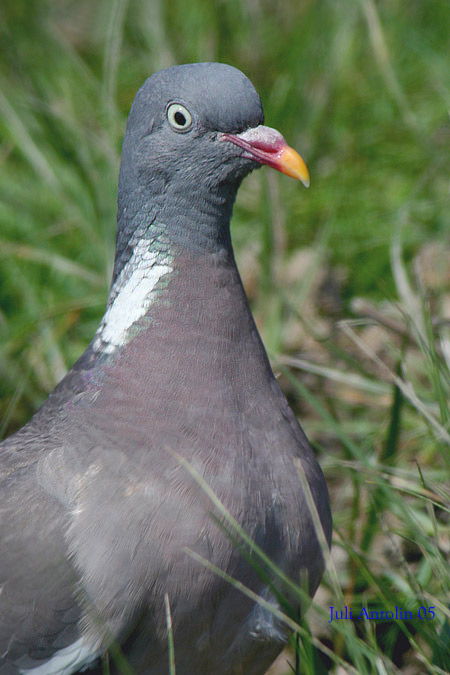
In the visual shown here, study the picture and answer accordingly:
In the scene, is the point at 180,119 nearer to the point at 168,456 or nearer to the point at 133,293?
the point at 133,293

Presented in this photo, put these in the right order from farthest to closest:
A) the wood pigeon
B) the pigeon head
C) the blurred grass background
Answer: the blurred grass background → the pigeon head → the wood pigeon

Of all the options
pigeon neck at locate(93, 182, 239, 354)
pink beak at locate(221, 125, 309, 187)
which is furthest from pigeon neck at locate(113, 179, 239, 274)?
pink beak at locate(221, 125, 309, 187)

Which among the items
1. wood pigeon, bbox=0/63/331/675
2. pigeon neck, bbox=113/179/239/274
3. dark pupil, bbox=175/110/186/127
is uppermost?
dark pupil, bbox=175/110/186/127

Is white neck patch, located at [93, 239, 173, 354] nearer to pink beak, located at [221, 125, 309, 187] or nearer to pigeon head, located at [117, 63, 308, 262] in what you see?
pigeon head, located at [117, 63, 308, 262]

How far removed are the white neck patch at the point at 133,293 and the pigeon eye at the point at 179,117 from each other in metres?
0.30

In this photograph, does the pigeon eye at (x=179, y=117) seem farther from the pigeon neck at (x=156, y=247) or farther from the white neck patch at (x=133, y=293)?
the white neck patch at (x=133, y=293)

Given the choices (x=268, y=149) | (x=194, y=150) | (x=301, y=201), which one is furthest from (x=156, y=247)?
(x=301, y=201)

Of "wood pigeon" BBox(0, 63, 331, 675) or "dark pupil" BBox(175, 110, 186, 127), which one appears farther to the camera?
"dark pupil" BBox(175, 110, 186, 127)

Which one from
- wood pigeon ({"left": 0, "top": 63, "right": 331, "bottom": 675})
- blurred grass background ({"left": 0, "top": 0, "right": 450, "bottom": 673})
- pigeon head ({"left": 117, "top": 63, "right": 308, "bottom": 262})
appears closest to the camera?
wood pigeon ({"left": 0, "top": 63, "right": 331, "bottom": 675})

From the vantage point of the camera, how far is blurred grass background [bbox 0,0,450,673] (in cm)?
333

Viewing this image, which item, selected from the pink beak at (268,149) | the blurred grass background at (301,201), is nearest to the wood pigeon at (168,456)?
the pink beak at (268,149)

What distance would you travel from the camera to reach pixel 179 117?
2305mm

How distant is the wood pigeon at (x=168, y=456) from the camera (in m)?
2.08

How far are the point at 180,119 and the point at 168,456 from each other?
847 millimetres
